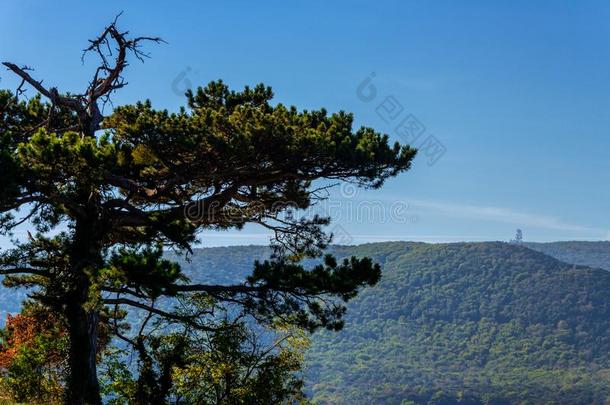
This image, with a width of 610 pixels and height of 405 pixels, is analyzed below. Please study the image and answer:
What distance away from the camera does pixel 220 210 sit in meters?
16.0

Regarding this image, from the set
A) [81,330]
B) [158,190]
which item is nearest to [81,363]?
[81,330]

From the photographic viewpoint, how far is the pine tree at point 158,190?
12.4 m

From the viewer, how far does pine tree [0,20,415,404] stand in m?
12.4

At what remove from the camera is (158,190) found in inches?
568

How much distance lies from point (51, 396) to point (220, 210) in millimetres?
5521

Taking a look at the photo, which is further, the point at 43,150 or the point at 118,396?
the point at 118,396

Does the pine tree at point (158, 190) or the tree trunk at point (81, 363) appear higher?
the pine tree at point (158, 190)

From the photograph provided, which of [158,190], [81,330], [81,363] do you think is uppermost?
[158,190]

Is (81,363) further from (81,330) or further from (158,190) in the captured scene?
(158,190)

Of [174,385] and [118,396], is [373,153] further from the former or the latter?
[118,396]

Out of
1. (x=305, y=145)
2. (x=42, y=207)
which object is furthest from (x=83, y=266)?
(x=305, y=145)

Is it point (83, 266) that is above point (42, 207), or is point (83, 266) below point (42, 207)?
below

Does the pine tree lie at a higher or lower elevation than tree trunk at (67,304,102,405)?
higher

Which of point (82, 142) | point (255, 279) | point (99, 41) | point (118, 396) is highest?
point (99, 41)
